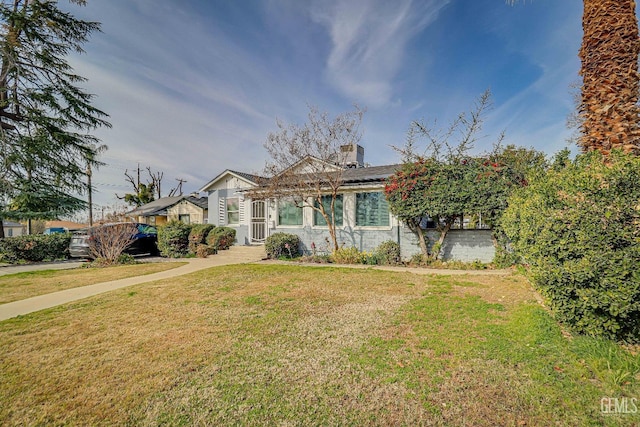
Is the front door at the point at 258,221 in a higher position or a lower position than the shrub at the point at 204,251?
higher

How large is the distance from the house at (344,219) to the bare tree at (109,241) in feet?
17.9

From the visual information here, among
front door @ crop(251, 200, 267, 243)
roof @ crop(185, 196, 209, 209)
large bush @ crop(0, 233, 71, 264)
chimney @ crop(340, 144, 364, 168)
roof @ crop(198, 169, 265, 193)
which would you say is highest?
chimney @ crop(340, 144, 364, 168)

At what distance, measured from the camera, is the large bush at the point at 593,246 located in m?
3.09

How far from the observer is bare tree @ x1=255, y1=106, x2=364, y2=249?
12703mm

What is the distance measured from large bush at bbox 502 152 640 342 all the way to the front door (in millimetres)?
13557

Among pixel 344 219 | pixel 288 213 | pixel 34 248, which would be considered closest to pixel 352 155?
pixel 344 219

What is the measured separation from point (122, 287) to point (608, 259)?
9.98 meters

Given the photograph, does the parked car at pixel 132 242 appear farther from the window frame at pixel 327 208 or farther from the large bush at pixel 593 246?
the large bush at pixel 593 246

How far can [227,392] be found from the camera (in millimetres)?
2814

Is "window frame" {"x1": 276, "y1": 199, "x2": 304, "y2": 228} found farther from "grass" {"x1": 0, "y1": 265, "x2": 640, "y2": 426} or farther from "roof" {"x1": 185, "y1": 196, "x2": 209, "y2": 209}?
"roof" {"x1": 185, "y1": 196, "x2": 209, "y2": 209}

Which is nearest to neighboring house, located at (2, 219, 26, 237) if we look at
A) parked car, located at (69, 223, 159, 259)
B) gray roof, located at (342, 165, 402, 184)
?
Answer: parked car, located at (69, 223, 159, 259)

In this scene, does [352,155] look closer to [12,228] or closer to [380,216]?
[380,216]

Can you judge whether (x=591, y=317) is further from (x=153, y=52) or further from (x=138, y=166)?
(x=138, y=166)

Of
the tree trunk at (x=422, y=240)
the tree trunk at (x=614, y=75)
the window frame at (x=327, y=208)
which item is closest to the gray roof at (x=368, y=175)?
the window frame at (x=327, y=208)
